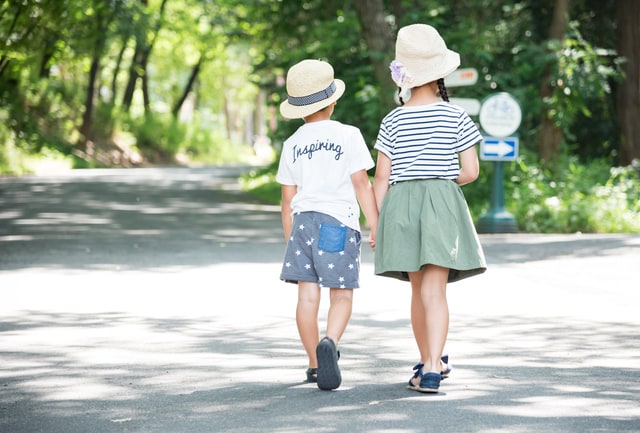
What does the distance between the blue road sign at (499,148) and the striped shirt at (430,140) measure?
10859mm

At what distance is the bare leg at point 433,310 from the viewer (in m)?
5.82

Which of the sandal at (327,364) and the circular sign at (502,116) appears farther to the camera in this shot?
the circular sign at (502,116)

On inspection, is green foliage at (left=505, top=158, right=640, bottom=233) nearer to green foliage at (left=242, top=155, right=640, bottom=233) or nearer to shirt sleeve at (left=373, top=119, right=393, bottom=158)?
green foliage at (left=242, top=155, right=640, bottom=233)

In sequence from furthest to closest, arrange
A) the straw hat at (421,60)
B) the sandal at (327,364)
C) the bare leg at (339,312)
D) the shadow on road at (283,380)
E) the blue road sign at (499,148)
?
the blue road sign at (499,148) < the bare leg at (339,312) < the straw hat at (421,60) < the sandal at (327,364) < the shadow on road at (283,380)

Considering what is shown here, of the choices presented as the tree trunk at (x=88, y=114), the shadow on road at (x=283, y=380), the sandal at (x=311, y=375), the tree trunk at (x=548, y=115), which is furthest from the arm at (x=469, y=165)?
the tree trunk at (x=88, y=114)

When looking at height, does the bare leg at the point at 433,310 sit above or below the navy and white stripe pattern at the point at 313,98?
below

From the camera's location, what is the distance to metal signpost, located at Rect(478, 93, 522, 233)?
16.4m

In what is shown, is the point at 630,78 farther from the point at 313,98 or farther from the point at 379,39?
the point at 313,98

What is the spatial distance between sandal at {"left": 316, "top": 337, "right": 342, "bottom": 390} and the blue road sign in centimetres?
1125

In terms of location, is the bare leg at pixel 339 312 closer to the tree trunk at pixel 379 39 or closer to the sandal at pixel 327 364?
the sandal at pixel 327 364

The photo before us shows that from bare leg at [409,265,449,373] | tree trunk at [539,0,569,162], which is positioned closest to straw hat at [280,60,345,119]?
bare leg at [409,265,449,373]

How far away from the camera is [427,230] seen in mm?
5809

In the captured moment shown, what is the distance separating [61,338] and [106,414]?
2384 mm

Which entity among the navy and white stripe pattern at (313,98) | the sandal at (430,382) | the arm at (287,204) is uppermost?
the navy and white stripe pattern at (313,98)
